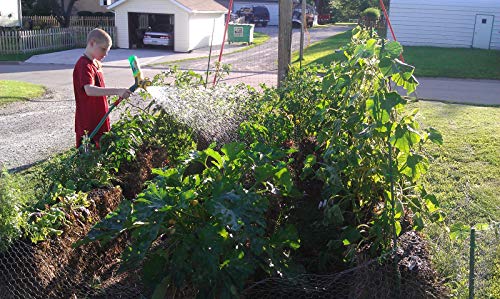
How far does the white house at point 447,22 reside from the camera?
26.4 meters

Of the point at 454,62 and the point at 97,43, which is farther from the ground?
the point at 97,43

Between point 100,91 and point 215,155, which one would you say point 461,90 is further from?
point 215,155

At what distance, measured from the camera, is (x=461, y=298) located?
10.4ft

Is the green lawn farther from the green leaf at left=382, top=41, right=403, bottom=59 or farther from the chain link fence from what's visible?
the green leaf at left=382, top=41, right=403, bottom=59

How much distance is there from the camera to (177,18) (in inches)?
993

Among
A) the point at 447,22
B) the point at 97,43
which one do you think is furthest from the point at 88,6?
the point at 97,43

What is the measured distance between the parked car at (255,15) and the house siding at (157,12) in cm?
1772

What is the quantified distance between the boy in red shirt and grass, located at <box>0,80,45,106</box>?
683 centimetres

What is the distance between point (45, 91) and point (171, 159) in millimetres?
9663

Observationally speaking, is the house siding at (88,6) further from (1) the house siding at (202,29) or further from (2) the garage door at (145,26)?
(1) the house siding at (202,29)

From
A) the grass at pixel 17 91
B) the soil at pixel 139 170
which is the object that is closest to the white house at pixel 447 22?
the grass at pixel 17 91

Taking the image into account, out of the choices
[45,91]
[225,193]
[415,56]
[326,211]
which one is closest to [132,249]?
[225,193]

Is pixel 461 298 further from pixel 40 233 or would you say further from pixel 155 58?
pixel 155 58

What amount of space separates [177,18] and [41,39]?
19.3 ft
